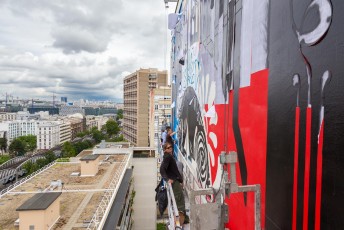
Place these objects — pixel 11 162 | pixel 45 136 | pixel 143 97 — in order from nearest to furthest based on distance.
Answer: pixel 143 97, pixel 11 162, pixel 45 136

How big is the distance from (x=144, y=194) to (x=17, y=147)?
5234 centimetres

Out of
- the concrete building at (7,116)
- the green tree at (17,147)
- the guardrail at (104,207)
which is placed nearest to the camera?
the guardrail at (104,207)

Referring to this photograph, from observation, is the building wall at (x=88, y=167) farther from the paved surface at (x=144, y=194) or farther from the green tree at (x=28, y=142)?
the green tree at (x=28, y=142)

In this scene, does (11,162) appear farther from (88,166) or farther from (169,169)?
(169,169)

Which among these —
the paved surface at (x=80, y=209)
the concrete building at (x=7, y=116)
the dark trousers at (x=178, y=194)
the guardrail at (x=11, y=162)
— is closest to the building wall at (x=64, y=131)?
the guardrail at (x=11, y=162)

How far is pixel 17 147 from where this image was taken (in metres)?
60.0

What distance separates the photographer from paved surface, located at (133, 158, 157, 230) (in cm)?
1876

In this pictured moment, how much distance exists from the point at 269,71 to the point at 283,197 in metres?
0.88

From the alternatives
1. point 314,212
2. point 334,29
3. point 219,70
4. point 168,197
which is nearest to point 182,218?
point 168,197

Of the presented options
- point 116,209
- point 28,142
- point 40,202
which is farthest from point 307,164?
point 28,142

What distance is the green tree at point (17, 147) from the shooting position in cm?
5956

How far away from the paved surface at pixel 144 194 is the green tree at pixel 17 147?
48.8 meters

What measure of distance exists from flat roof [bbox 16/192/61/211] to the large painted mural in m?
7.57

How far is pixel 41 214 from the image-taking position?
26.6 ft
